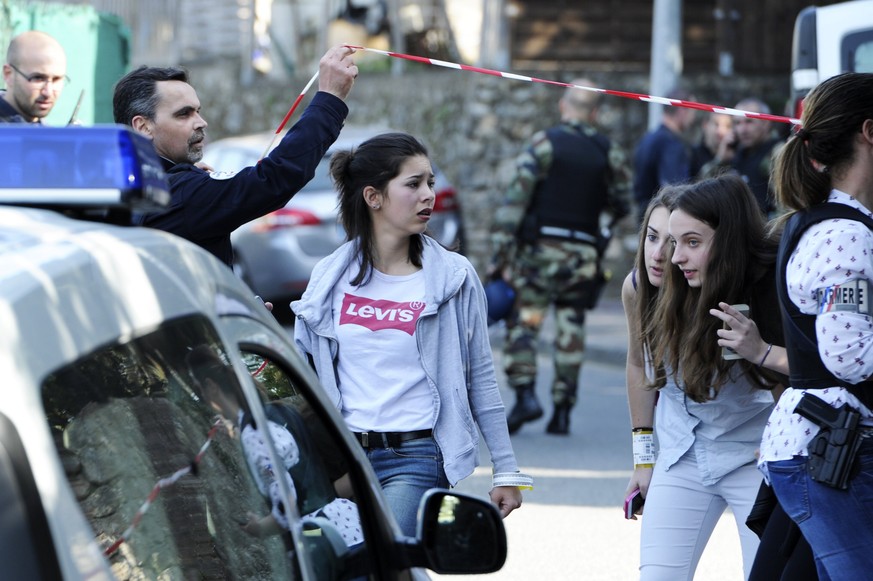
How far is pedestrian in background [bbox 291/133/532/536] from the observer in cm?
397

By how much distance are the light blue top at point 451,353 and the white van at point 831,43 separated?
14.4ft

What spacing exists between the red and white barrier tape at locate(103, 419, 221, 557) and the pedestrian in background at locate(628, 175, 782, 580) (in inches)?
83.9

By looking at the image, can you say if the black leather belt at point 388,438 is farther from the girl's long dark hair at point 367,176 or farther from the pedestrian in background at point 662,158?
the pedestrian in background at point 662,158

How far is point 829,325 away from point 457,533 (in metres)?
1.14

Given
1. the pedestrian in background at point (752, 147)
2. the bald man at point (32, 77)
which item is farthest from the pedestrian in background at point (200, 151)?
the pedestrian in background at point (752, 147)

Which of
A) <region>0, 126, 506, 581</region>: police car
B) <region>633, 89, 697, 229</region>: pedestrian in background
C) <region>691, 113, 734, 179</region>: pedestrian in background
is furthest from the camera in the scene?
<region>691, 113, 734, 179</region>: pedestrian in background

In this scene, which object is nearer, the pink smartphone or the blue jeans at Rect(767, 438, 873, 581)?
the blue jeans at Rect(767, 438, 873, 581)

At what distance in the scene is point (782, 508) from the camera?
11.5 feet

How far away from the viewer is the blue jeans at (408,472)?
391 centimetres

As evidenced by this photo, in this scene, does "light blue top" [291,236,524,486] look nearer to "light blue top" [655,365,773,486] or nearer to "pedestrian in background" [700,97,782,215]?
"light blue top" [655,365,773,486]

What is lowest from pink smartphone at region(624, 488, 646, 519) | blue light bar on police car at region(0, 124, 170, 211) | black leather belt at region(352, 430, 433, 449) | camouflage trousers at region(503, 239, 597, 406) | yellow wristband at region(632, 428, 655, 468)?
camouflage trousers at region(503, 239, 597, 406)

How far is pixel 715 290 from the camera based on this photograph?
159 inches

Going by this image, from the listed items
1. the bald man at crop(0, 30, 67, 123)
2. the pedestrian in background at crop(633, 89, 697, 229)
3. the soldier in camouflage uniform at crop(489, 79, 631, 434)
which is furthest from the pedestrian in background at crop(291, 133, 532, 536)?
the pedestrian in background at crop(633, 89, 697, 229)

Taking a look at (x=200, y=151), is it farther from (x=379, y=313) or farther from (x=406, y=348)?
(x=406, y=348)
